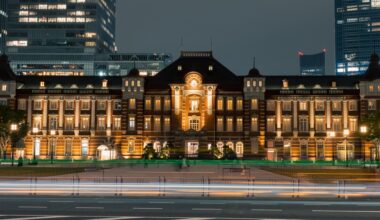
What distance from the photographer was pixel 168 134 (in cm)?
9494

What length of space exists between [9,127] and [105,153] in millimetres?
15751

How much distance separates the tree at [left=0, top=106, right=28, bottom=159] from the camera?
8212 cm

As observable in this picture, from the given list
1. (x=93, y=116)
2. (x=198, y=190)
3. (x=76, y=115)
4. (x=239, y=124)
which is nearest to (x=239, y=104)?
(x=239, y=124)

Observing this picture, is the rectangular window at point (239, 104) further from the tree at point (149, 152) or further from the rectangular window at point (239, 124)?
the tree at point (149, 152)

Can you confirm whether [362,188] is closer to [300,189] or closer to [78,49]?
[300,189]

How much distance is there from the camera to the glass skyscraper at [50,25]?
177250mm

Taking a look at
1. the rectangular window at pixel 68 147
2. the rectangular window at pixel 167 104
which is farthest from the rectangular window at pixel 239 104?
the rectangular window at pixel 68 147

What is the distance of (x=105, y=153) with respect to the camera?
90562mm

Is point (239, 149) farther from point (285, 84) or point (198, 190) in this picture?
point (198, 190)

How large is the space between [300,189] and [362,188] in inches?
164

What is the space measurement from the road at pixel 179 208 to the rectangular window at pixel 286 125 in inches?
2614

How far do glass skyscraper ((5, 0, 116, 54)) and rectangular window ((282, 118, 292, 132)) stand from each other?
3998 inches

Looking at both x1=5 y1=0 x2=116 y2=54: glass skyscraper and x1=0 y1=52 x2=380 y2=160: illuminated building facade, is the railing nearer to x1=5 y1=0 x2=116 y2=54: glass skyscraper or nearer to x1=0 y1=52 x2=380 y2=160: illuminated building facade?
x1=0 y1=52 x2=380 y2=160: illuminated building facade

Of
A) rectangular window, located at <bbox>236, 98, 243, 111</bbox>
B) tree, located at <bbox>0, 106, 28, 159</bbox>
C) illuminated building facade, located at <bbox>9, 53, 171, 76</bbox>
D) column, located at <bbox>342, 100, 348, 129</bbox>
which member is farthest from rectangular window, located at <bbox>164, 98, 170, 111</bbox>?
illuminated building facade, located at <bbox>9, 53, 171, 76</bbox>
